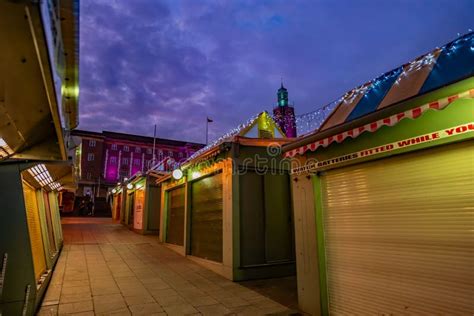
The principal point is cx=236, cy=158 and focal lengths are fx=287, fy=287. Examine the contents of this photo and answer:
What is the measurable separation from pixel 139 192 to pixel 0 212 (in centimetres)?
1555

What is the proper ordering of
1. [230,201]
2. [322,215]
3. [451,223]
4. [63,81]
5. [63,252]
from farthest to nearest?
[63,252]
[230,201]
[322,215]
[451,223]
[63,81]

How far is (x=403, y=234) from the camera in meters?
4.23

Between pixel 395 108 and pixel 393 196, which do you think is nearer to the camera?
pixel 395 108

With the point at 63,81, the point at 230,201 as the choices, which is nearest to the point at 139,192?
the point at 230,201

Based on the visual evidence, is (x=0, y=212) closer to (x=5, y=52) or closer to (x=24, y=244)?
(x=24, y=244)

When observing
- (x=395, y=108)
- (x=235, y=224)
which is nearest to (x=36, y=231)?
(x=235, y=224)

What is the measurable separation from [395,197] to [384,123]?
1180 millimetres

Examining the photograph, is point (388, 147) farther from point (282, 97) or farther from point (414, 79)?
point (282, 97)

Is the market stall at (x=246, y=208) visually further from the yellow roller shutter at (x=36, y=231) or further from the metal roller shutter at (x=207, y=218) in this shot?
the yellow roller shutter at (x=36, y=231)

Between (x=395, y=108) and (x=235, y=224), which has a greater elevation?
(x=395, y=108)

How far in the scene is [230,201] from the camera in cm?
851

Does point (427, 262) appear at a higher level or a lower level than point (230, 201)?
lower

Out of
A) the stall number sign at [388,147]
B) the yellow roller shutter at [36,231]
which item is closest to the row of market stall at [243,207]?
the stall number sign at [388,147]

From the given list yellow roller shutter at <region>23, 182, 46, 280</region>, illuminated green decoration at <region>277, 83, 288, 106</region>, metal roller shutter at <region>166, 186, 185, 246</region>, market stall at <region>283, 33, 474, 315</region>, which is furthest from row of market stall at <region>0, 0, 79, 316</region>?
illuminated green decoration at <region>277, 83, 288, 106</region>
